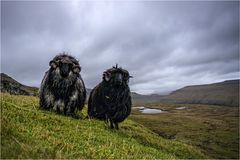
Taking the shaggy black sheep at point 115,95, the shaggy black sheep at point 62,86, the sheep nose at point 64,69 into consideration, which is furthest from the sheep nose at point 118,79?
the sheep nose at point 64,69

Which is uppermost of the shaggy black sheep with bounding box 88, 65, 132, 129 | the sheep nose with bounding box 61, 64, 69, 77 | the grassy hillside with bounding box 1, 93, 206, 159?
the sheep nose with bounding box 61, 64, 69, 77

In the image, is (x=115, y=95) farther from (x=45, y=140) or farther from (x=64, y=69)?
(x=45, y=140)

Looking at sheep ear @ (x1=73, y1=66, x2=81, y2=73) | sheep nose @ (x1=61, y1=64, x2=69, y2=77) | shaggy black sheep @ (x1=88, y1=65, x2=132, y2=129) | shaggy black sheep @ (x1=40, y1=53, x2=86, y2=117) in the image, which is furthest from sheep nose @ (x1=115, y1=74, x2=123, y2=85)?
sheep nose @ (x1=61, y1=64, x2=69, y2=77)

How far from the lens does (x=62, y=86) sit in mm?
18406

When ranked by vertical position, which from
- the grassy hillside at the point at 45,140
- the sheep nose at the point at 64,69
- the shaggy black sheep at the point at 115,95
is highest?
the sheep nose at the point at 64,69

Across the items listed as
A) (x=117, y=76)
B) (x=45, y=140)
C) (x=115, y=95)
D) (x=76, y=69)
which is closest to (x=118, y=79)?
(x=117, y=76)

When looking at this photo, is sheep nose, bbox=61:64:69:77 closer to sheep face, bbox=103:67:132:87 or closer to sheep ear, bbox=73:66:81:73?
sheep ear, bbox=73:66:81:73

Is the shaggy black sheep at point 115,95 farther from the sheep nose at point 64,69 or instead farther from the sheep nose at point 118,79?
the sheep nose at point 64,69

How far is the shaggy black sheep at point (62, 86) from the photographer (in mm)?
18438

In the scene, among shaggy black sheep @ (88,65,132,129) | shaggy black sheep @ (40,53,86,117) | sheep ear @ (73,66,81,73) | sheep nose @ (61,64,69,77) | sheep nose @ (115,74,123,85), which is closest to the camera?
sheep nose @ (61,64,69,77)

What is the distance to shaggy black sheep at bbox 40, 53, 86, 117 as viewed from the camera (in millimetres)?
18438

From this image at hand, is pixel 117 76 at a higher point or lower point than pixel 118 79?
higher

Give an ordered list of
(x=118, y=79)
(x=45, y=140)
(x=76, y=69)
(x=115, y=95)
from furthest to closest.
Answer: (x=115, y=95) < (x=118, y=79) < (x=76, y=69) < (x=45, y=140)

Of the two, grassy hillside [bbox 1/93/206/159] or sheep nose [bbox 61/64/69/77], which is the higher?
sheep nose [bbox 61/64/69/77]
